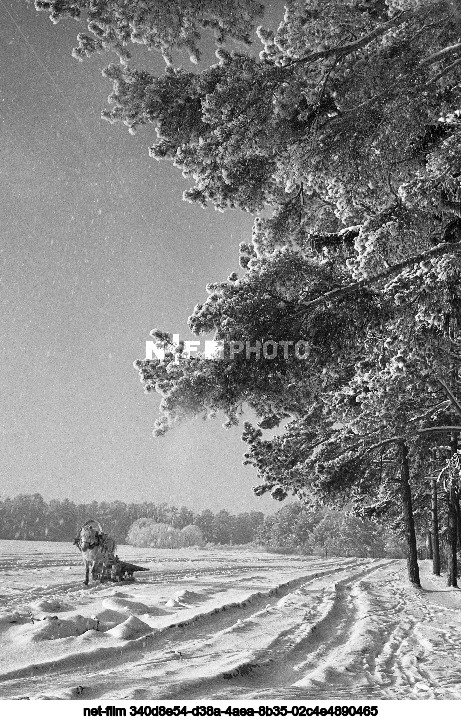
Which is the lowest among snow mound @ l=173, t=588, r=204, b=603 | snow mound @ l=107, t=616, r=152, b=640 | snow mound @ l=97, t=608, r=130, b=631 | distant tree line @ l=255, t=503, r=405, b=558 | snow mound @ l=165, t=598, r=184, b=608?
distant tree line @ l=255, t=503, r=405, b=558

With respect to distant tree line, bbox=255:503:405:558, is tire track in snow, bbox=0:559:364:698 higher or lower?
higher

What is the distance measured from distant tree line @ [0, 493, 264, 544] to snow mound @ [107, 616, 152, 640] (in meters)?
112

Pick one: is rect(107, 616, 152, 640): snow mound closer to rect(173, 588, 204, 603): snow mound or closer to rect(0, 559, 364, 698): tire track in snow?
rect(0, 559, 364, 698): tire track in snow

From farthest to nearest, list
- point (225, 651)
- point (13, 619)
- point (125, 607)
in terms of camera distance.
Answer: point (125, 607) → point (13, 619) → point (225, 651)

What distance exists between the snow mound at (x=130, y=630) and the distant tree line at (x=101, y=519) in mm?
111740

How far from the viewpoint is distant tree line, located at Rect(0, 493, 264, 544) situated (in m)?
133

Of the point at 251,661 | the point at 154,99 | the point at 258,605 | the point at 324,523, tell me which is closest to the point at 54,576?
the point at 258,605

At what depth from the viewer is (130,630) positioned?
311 inches

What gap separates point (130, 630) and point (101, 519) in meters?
164

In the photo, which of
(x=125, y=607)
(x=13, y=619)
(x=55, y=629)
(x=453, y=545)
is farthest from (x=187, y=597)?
(x=453, y=545)

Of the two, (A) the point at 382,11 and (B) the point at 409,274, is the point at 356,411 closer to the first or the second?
(B) the point at 409,274

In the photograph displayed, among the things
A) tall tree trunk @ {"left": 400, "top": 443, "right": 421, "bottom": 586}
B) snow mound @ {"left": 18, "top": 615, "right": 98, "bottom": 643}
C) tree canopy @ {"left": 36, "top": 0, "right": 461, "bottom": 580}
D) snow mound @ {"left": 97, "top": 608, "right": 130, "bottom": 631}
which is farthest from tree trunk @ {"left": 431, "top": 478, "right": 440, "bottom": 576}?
snow mound @ {"left": 18, "top": 615, "right": 98, "bottom": 643}

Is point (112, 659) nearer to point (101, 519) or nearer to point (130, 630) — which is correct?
point (130, 630)

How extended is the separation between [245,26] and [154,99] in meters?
1.86
